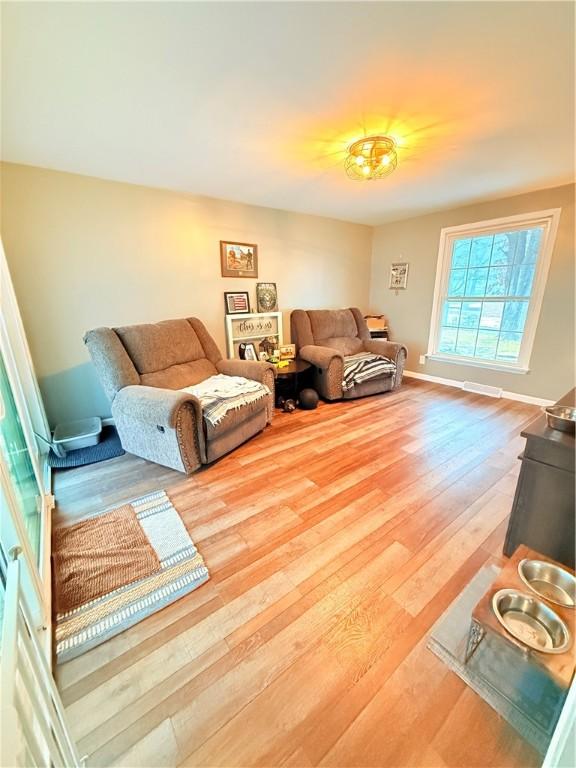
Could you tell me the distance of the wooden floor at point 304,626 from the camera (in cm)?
88

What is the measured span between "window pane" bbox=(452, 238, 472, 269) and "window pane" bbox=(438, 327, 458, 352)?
83 centimetres

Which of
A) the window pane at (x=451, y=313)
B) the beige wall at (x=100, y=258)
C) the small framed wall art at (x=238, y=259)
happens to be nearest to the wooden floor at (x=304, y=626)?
the beige wall at (x=100, y=258)

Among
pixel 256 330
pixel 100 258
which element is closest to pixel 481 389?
pixel 256 330

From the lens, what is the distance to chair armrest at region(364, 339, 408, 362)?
3.79 m

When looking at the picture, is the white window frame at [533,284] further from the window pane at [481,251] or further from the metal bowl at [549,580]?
the metal bowl at [549,580]

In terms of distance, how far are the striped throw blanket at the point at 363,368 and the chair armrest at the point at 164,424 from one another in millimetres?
1912

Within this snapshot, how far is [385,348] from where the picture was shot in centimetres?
386

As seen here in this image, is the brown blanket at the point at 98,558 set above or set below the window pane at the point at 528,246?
below

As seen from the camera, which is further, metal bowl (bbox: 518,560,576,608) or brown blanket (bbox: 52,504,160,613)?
brown blanket (bbox: 52,504,160,613)

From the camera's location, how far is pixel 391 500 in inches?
73.4

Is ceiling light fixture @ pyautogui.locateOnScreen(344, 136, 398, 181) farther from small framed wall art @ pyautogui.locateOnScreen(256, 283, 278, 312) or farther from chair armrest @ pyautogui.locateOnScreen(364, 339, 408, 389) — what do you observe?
chair armrest @ pyautogui.locateOnScreen(364, 339, 408, 389)

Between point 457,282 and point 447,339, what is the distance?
753 millimetres

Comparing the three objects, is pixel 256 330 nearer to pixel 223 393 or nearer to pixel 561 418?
pixel 223 393

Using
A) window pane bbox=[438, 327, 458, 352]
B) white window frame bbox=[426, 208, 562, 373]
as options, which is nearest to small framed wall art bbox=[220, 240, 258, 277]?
white window frame bbox=[426, 208, 562, 373]
